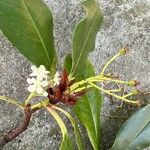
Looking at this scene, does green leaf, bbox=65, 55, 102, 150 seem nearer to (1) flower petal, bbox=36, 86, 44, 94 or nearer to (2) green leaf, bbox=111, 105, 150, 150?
(2) green leaf, bbox=111, 105, 150, 150

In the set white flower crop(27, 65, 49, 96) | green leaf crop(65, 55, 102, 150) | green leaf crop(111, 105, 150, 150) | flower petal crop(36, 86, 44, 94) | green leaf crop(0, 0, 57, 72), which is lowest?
green leaf crop(111, 105, 150, 150)

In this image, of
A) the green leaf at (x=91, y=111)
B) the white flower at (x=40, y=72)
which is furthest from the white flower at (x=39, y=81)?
the green leaf at (x=91, y=111)

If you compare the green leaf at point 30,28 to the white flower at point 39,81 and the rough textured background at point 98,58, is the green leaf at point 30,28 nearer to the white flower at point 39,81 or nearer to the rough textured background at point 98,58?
the white flower at point 39,81

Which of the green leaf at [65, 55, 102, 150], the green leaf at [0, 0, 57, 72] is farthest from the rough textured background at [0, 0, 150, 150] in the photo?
the green leaf at [0, 0, 57, 72]

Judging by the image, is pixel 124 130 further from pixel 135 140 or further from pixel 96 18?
pixel 96 18

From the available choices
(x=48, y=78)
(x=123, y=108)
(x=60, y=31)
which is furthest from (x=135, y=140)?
(x=60, y=31)

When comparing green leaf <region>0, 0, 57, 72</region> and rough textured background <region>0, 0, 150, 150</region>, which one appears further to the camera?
rough textured background <region>0, 0, 150, 150</region>

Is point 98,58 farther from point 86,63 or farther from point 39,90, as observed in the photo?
point 39,90
